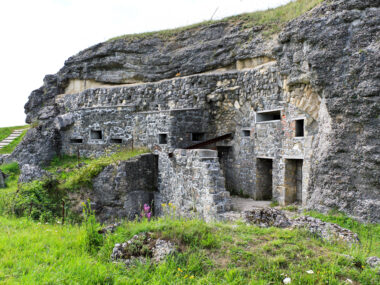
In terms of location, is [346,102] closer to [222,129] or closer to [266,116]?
[266,116]

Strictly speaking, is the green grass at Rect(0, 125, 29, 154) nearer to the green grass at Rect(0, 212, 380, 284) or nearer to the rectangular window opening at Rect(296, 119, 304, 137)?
the green grass at Rect(0, 212, 380, 284)

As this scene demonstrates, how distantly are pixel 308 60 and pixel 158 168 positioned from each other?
6.07 meters

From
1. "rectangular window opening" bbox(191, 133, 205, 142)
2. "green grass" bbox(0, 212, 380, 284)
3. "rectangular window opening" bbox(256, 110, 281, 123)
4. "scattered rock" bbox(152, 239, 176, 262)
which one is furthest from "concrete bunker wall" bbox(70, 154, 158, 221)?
"scattered rock" bbox(152, 239, 176, 262)

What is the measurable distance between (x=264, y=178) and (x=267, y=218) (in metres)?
5.22

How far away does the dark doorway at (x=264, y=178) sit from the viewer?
10328 mm

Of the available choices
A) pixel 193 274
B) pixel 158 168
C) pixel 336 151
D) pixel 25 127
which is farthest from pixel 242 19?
pixel 25 127

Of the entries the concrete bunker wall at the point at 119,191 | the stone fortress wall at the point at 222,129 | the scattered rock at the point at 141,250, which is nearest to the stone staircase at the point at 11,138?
the stone fortress wall at the point at 222,129

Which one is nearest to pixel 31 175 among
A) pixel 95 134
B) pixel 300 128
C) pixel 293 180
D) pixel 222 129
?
pixel 95 134

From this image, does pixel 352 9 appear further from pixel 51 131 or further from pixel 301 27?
pixel 51 131

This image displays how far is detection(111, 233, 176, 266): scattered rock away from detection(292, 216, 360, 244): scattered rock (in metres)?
2.29

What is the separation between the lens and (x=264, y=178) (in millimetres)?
10484

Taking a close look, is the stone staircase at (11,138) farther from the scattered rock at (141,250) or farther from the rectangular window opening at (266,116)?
the scattered rock at (141,250)

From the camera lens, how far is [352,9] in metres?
6.32

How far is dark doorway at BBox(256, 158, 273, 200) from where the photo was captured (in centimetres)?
1033
